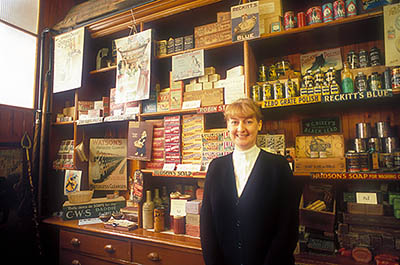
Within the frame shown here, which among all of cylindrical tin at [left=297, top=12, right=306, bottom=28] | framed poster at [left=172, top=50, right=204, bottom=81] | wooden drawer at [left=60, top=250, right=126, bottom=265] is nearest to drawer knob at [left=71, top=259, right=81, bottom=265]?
wooden drawer at [left=60, top=250, right=126, bottom=265]

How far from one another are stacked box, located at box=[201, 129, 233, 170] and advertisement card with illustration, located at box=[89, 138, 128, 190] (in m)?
1.13

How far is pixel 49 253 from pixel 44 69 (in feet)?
6.89

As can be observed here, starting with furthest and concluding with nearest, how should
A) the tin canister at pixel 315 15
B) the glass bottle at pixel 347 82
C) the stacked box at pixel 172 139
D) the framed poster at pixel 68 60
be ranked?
the framed poster at pixel 68 60, the stacked box at pixel 172 139, the tin canister at pixel 315 15, the glass bottle at pixel 347 82

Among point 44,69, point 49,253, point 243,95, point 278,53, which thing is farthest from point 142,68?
point 49,253

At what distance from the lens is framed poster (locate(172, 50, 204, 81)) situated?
209 centimetres

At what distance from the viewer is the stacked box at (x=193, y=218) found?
6.43 feet

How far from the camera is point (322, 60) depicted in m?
1.97

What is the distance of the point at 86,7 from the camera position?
2859 mm

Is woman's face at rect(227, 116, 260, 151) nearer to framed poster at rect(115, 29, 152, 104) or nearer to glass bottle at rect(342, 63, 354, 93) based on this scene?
glass bottle at rect(342, 63, 354, 93)

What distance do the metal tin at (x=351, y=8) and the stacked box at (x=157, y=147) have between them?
1.67 m

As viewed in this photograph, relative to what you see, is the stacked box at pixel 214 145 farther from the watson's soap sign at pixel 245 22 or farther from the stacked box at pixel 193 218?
the watson's soap sign at pixel 245 22

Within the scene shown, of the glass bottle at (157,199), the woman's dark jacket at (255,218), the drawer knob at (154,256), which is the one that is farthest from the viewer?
the glass bottle at (157,199)

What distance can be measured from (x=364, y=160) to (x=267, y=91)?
78cm

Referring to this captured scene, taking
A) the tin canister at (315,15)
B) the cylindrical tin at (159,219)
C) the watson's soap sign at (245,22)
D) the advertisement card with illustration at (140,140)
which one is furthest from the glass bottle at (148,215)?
the tin canister at (315,15)
